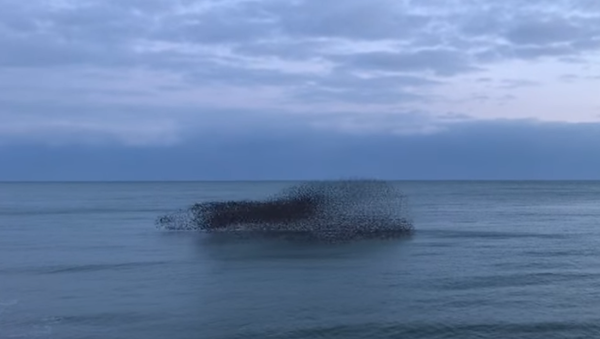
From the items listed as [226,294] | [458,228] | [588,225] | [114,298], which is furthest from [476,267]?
[588,225]

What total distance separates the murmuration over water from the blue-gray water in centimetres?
250

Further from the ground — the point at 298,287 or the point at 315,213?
the point at 315,213

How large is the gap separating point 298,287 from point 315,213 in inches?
997

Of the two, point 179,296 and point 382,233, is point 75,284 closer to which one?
point 179,296

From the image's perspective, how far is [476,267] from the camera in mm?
40938

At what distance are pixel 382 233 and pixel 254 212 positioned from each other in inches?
424

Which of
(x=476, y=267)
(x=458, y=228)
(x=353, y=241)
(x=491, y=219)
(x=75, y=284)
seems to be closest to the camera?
(x=75, y=284)

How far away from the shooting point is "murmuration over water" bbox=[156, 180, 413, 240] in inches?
2287

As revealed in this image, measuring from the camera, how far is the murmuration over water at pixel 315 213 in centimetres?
5809

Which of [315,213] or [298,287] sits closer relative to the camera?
[298,287]

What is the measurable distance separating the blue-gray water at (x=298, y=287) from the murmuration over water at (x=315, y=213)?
2501 mm

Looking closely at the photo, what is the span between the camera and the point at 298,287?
113 ft

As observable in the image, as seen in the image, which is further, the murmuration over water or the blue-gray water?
the murmuration over water

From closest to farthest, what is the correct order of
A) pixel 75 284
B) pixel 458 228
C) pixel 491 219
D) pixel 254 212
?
pixel 75 284 → pixel 254 212 → pixel 458 228 → pixel 491 219
